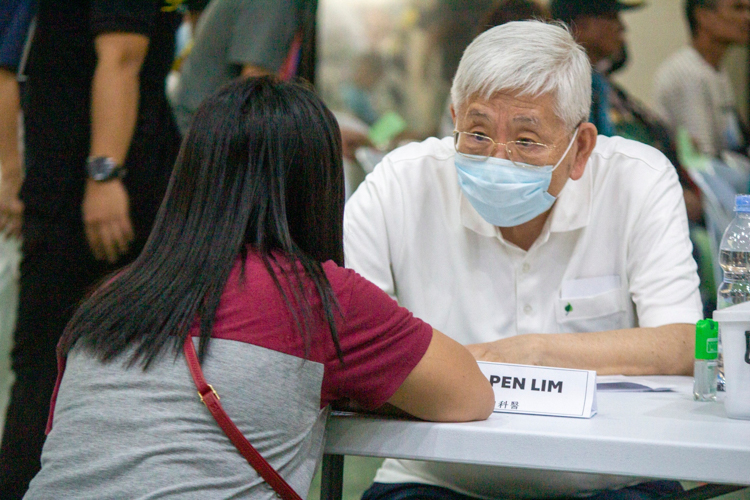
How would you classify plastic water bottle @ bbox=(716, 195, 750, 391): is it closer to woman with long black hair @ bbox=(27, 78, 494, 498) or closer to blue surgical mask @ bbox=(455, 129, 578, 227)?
blue surgical mask @ bbox=(455, 129, 578, 227)

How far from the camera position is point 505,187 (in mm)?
1667

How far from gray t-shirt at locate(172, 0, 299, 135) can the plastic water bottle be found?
5.16 feet

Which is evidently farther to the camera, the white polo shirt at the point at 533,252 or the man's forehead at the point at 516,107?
the white polo shirt at the point at 533,252

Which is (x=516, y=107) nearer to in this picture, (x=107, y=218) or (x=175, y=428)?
(x=175, y=428)

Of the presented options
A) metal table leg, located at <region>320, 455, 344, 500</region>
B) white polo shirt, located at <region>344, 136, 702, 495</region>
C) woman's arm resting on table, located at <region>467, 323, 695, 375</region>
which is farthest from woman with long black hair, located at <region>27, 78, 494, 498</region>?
white polo shirt, located at <region>344, 136, 702, 495</region>

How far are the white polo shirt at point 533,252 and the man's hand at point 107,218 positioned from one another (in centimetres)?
84

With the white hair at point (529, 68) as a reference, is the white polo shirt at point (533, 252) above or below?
below

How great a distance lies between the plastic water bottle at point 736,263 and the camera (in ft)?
4.84

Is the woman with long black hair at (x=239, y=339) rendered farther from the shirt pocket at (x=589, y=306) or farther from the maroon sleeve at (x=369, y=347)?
the shirt pocket at (x=589, y=306)

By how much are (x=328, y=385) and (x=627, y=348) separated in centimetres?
72

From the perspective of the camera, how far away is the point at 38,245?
232 cm

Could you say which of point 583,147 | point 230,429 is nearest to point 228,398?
point 230,429

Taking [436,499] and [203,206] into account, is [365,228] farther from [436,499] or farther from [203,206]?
[203,206]

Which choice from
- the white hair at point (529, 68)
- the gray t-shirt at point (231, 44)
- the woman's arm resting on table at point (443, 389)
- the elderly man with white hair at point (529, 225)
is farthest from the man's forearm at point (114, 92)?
the woman's arm resting on table at point (443, 389)
